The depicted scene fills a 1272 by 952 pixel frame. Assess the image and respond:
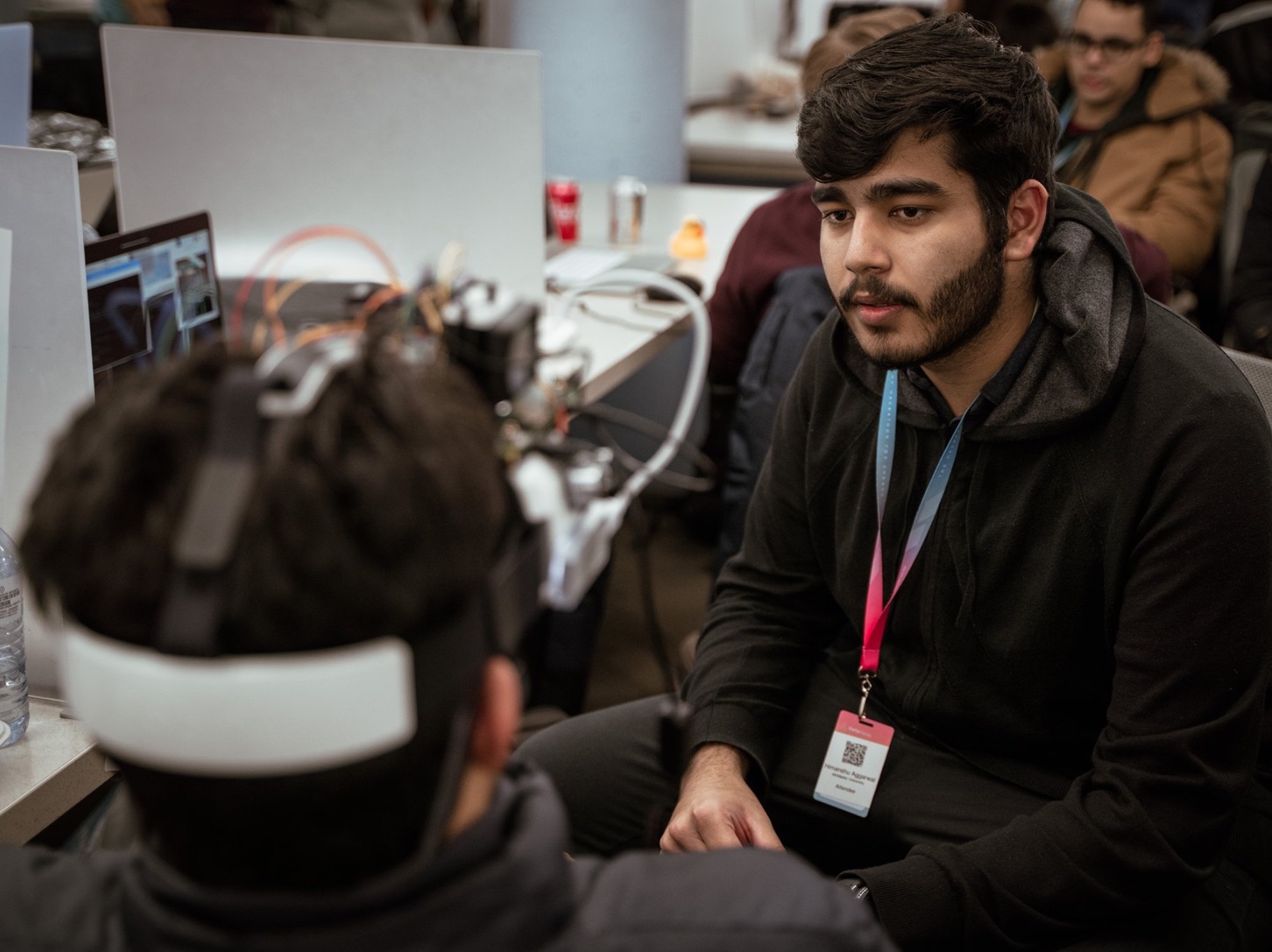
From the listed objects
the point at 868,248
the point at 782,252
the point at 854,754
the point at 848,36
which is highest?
the point at 848,36

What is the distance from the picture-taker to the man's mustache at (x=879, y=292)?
1274mm

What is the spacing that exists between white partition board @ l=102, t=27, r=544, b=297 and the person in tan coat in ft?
5.84

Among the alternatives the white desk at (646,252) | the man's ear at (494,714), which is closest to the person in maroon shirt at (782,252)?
the white desk at (646,252)

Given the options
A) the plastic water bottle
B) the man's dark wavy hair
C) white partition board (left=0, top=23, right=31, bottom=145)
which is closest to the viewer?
the plastic water bottle

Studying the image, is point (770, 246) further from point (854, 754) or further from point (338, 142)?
point (854, 754)

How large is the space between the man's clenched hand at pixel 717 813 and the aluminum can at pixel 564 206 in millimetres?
1660

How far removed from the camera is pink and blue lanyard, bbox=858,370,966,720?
1302 mm

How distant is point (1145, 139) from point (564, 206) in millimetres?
1517

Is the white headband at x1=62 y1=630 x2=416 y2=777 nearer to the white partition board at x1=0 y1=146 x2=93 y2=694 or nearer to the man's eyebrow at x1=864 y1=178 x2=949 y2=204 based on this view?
the white partition board at x1=0 y1=146 x2=93 y2=694

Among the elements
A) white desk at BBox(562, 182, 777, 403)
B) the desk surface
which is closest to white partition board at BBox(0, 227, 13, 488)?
the desk surface

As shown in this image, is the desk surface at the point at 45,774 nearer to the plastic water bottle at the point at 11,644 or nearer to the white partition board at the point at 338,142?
the plastic water bottle at the point at 11,644

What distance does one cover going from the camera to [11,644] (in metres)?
1.16

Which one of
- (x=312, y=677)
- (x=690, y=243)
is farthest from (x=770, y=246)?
(x=312, y=677)

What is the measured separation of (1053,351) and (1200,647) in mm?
340
